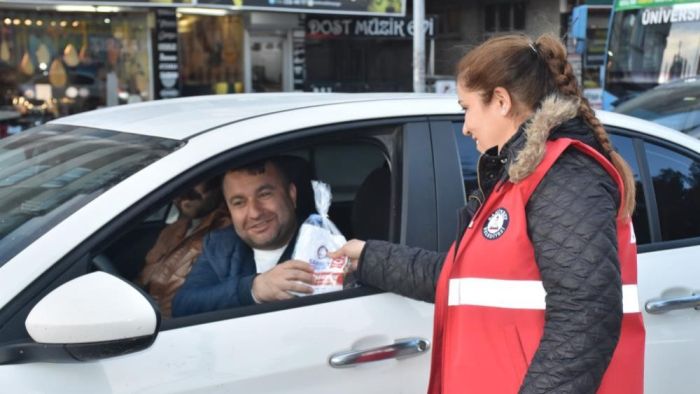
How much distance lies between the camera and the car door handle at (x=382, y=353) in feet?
7.17

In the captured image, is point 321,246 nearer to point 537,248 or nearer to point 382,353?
point 382,353

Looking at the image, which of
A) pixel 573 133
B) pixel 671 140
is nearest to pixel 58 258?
pixel 573 133

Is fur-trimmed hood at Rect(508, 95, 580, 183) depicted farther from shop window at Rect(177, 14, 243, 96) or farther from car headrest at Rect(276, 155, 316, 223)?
shop window at Rect(177, 14, 243, 96)

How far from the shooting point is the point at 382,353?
88.6 inches

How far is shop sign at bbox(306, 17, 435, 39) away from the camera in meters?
13.6

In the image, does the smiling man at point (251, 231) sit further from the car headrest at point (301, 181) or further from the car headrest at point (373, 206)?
the car headrest at point (373, 206)

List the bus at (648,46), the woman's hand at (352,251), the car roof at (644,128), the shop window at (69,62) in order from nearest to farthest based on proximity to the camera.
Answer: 1. the woman's hand at (352,251)
2. the car roof at (644,128)
3. the bus at (648,46)
4. the shop window at (69,62)

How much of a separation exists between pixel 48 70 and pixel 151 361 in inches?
396

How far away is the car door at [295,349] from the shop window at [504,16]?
48.7 feet

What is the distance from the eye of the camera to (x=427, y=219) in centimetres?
246

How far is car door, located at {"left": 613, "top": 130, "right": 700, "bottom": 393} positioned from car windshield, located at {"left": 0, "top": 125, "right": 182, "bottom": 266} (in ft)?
5.08

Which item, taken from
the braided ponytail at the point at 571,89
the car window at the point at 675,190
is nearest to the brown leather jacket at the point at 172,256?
the braided ponytail at the point at 571,89

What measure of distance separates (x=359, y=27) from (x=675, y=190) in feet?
36.9

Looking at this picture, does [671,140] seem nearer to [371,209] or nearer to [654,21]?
[371,209]
